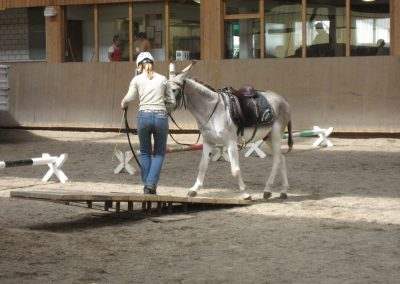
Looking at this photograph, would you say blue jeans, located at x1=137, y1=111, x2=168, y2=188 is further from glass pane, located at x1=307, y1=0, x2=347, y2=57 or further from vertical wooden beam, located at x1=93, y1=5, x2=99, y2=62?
vertical wooden beam, located at x1=93, y1=5, x2=99, y2=62

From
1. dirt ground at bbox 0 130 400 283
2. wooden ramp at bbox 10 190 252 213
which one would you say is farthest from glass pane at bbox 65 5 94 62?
wooden ramp at bbox 10 190 252 213

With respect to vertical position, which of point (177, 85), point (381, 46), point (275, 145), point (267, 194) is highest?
point (381, 46)

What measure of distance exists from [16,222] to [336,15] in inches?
487

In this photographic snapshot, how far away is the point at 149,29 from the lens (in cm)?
2438

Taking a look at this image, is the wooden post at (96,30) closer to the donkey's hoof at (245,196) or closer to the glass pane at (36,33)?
the glass pane at (36,33)

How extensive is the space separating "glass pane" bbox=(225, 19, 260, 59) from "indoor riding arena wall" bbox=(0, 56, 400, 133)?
1.25 feet

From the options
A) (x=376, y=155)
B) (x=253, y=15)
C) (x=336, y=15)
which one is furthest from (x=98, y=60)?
(x=376, y=155)

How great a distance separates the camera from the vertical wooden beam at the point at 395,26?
20.9 meters

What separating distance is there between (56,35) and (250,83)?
19.8 feet

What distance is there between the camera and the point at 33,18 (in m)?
26.0

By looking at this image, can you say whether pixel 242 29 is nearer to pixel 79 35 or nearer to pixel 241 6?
pixel 241 6

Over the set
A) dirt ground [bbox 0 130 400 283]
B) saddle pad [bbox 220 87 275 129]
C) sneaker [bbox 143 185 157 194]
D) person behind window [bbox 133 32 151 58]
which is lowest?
dirt ground [bbox 0 130 400 283]

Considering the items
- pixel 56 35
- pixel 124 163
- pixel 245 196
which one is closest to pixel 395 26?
pixel 124 163

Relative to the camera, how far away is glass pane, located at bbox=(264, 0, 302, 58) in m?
22.2
